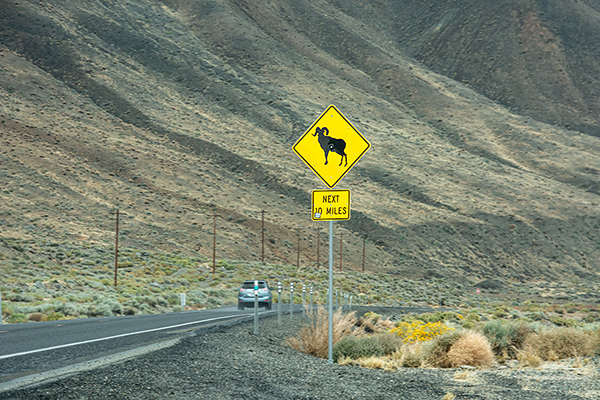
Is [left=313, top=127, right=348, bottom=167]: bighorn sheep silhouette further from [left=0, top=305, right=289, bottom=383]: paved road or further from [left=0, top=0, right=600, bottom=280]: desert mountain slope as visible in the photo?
[left=0, top=0, right=600, bottom=280]: desert mountain slope

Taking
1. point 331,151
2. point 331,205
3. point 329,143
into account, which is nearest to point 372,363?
point 331,205

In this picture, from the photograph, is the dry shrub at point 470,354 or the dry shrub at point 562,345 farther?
the dry shrub at point 562,345

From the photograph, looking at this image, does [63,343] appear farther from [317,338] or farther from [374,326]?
[374,326]

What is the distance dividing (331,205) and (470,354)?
3.68 metres

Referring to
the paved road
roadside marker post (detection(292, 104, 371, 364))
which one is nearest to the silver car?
the paved road

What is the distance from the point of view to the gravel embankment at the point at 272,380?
559 centimetres

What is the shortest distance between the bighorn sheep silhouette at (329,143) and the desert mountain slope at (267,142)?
148ft

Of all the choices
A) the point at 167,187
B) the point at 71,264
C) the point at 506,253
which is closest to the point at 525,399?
the point at 71,264

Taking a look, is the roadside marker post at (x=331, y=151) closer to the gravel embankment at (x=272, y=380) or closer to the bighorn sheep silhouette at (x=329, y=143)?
the bighorn sheep silhouette at (x=329, y=143)

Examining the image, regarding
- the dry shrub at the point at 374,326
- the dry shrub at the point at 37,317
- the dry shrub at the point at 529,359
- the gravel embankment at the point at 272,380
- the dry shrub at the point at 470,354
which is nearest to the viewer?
the gravel embankment at the point at 272,380

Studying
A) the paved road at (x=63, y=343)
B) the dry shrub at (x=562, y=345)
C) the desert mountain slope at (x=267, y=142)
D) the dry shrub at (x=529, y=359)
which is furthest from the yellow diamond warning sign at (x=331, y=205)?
the desert mountain slope at (x=267, y=142)

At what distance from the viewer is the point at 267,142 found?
252ft

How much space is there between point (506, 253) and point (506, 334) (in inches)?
2328

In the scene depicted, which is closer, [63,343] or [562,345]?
[63,343]
